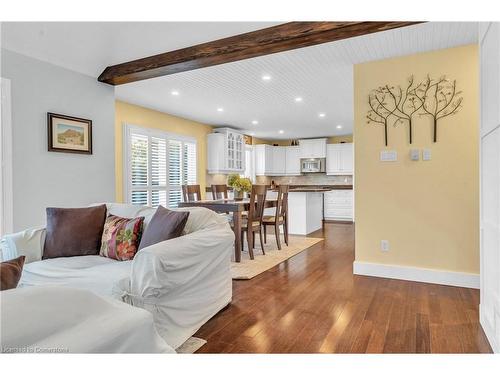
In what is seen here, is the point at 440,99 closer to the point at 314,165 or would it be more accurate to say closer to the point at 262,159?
the point at 314,165

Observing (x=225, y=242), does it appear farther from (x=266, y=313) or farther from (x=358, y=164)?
(x=358, y=164)

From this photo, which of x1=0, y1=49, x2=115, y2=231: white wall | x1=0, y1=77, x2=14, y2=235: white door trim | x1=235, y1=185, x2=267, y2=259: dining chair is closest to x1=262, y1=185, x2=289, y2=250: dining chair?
x1=235, y1=185, x2=267, y2=259: dining chair

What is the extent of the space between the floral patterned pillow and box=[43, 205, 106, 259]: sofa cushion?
110 millimetres

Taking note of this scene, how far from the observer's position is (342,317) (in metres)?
2.48

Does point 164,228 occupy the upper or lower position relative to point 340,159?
lower

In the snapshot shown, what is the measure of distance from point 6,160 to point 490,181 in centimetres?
391

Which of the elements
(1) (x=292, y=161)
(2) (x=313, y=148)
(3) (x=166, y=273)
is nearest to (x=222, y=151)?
(1) (x=292, y=161)

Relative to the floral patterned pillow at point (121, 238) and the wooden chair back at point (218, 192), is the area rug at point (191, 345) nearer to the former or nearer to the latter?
the floral patterned pillow at point (121, 238)

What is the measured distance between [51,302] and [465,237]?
3.61 m

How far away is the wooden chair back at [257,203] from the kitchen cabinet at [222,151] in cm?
285

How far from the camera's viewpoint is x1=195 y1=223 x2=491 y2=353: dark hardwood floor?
2051 millimetres

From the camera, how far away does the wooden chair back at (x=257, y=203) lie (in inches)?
173

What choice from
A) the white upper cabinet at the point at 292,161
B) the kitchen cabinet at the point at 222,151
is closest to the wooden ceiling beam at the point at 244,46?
the kitchen cabinet at the point at 222,151
